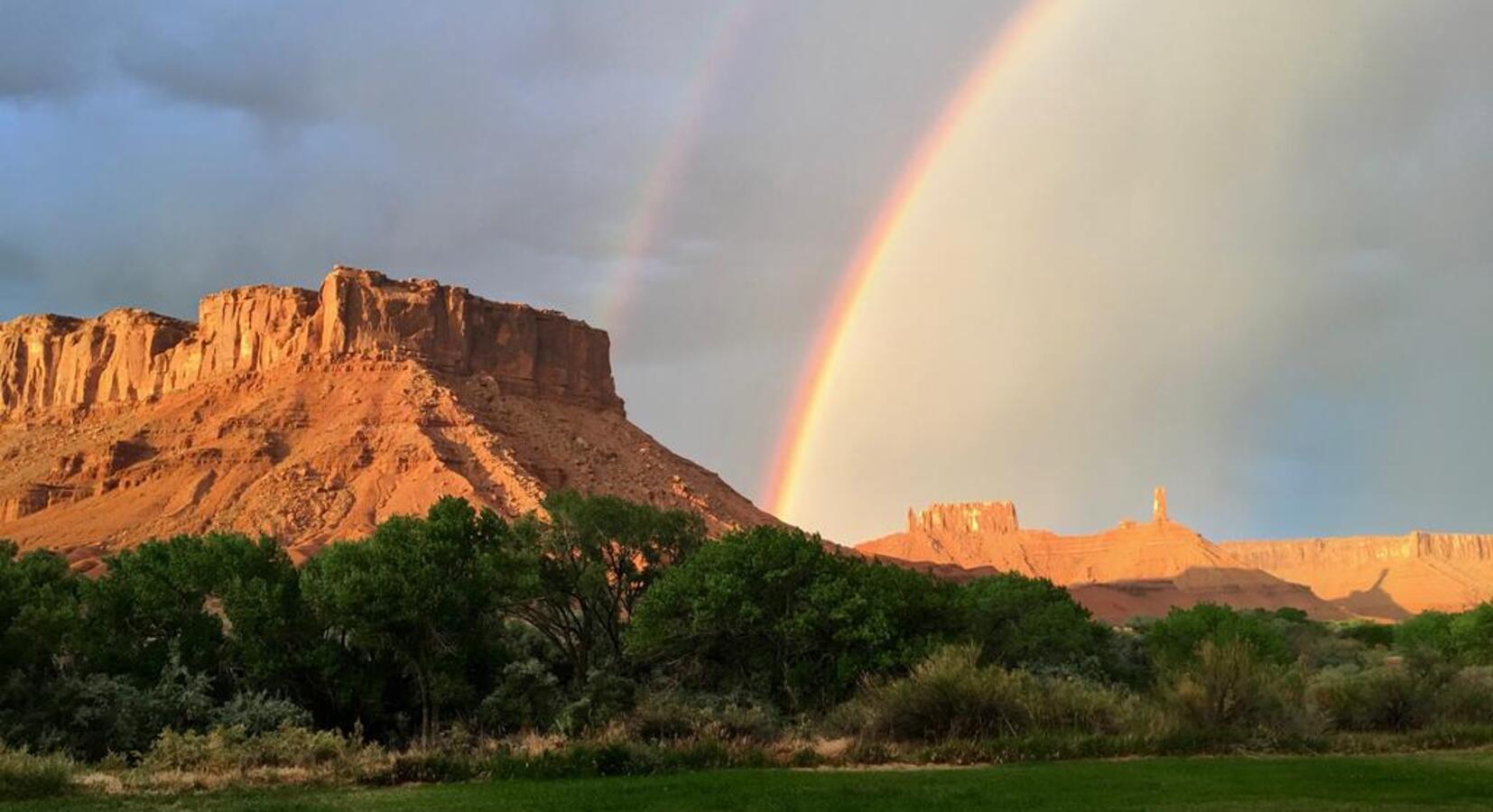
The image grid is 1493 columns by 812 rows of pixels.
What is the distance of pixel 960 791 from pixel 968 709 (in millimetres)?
8263

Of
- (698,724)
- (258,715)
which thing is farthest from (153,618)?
(698,724)

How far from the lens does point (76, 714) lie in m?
28.2

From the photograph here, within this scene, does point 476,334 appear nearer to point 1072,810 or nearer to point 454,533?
point 454,533

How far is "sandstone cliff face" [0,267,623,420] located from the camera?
11575 centimetres

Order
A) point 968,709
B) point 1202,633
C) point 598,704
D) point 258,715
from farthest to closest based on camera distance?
point 1202,633 < point 598,704 < point 258,715 < point 968,709

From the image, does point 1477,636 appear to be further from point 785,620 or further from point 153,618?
point 153,618

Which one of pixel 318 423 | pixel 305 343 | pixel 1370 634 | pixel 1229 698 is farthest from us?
pixel 305 343

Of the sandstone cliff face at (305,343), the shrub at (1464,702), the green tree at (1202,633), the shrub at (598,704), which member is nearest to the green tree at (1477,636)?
the green tree at (1202,633)

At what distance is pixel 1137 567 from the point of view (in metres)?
174

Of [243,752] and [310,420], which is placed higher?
[310,420]

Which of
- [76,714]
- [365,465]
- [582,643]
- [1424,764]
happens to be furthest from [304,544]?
[1424,764]

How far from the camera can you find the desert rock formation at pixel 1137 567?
461ft

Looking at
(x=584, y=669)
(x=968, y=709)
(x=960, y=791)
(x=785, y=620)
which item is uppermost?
(x=785, y=620)

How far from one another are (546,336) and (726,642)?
304ft
